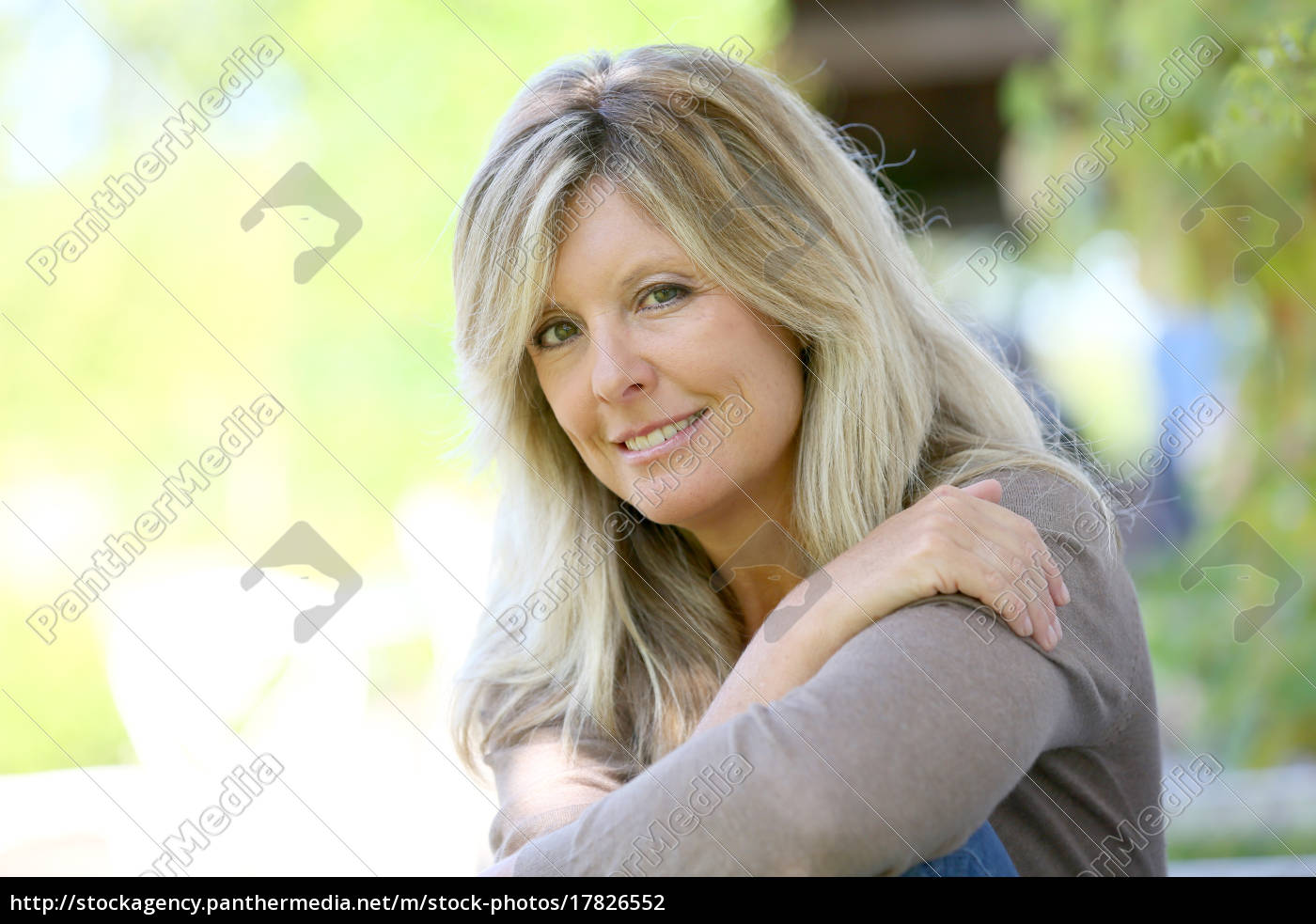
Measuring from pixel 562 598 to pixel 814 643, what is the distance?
675mm

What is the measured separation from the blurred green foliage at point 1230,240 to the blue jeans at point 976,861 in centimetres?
142

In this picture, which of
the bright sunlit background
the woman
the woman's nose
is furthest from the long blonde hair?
the bright sunlit background

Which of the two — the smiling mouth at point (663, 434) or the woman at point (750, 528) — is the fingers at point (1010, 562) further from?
the smiling mouth at point (663, 434)

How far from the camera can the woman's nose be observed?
1.59m

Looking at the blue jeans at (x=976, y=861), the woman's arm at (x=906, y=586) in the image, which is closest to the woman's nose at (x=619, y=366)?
the woman's arm at (x=906, y=586)

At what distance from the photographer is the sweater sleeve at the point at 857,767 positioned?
1.06 metres

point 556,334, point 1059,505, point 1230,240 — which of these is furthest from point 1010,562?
point 1230,240

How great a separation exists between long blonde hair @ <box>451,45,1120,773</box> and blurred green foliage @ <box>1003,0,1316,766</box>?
80cm

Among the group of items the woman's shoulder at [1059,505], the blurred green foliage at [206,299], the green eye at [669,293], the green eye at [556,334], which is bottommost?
the blurred green foliage at [206,299]

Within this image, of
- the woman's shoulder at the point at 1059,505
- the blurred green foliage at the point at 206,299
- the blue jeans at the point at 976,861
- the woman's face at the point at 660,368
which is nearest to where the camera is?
the blue jeans at the point at 976,861

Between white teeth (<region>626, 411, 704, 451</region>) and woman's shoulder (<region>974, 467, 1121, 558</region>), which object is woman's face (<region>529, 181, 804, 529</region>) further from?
woman's shoulder (<region>974, 467, 1121, 558</region>)

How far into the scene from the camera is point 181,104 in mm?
6723

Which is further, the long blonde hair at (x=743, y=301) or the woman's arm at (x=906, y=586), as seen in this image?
the long blonde hair at (x=743, y=301)

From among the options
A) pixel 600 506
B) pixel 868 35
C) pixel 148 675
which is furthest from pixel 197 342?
pixel 600 506
